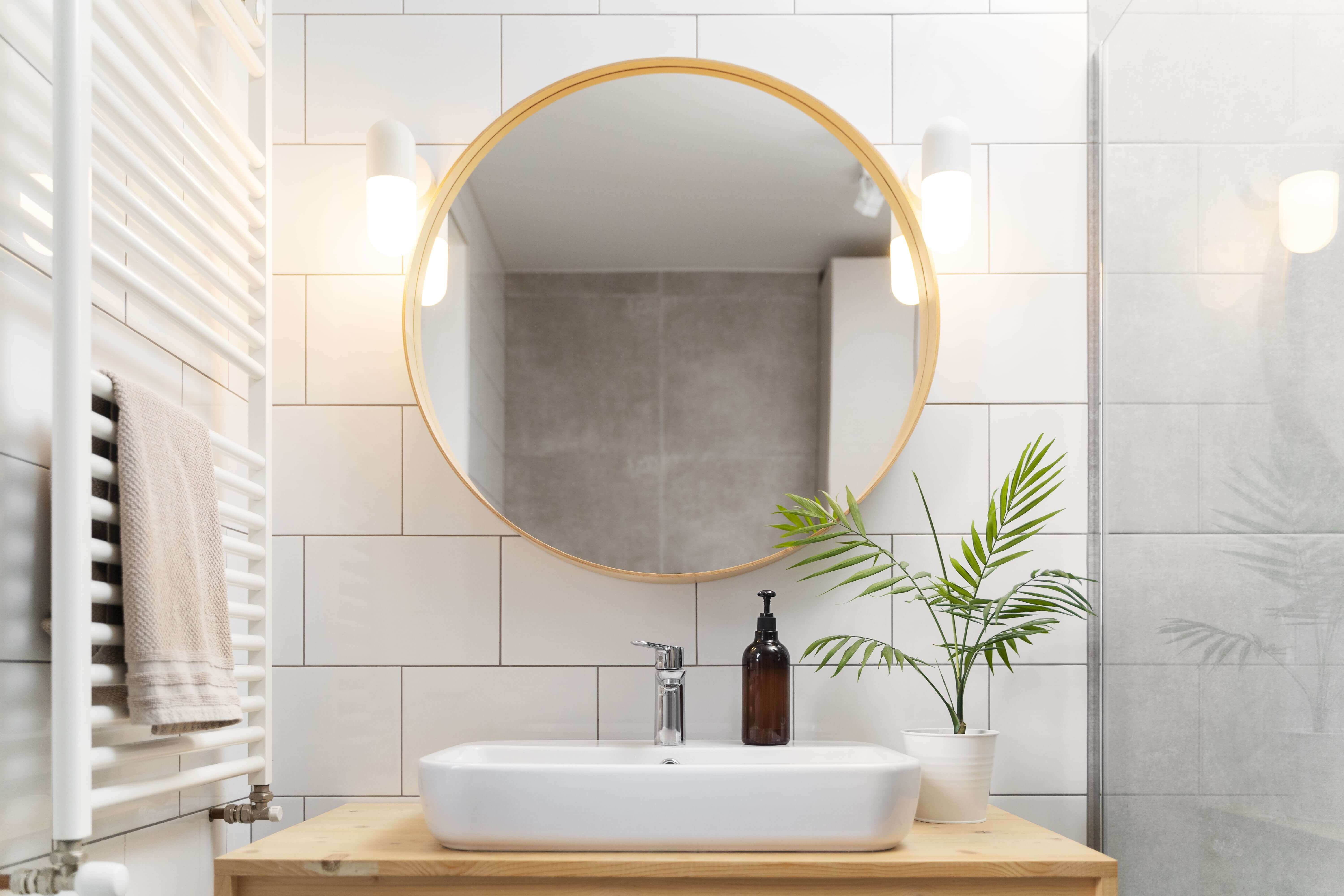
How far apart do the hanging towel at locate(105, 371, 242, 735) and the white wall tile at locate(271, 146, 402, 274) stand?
0.47m

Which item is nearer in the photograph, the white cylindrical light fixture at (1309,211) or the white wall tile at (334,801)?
the white cylindrical light fixture at (1309,211)

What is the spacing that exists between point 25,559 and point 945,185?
3.96 feet

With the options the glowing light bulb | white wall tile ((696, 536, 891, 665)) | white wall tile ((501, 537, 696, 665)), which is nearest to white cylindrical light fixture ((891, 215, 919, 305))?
white wall tile ((696, 536, 891, 665))

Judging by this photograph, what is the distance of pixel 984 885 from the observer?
1.09m

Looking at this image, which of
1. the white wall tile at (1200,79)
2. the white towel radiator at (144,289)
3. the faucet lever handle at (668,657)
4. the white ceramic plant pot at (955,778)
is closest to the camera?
the white towel radiator at (144,289)

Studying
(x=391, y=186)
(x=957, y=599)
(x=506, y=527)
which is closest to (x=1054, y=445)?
(x=957, y=599)

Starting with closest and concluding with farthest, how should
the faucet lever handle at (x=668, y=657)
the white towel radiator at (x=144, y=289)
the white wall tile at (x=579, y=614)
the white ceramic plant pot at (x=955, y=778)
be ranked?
the white towel radiator at (x=144, y=289), the white ceramic plant pot at (x=955, y=778), the faucet lever handle at (x=668, y=657), the white wall tile at (x=579, y=614)

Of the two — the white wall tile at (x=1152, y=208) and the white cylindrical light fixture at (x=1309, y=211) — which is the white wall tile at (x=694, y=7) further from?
the white cylindrical light fixture at (x=1309, y=211)

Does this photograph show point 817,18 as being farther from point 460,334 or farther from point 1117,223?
point 460,334

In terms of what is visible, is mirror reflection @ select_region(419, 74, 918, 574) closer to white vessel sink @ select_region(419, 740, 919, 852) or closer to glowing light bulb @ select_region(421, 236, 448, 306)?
glowing light bulb @ select_region(421, 236, 448, 306)

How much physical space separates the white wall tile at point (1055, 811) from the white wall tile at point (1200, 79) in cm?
88

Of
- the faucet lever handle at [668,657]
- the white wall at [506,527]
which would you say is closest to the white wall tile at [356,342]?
the white wall at [506,527]

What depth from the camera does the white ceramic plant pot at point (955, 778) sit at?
50.8 inches

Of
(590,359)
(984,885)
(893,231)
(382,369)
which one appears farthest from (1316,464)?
(382,369)
